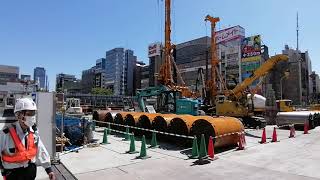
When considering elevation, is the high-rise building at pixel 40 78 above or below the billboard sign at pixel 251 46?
below

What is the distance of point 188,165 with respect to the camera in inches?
396

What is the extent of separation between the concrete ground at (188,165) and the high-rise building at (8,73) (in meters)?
107

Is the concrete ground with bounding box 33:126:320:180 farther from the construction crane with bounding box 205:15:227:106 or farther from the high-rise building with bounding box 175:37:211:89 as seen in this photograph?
the high-rise building with bounding box 175:37:211:89

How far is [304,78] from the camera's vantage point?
359 feet

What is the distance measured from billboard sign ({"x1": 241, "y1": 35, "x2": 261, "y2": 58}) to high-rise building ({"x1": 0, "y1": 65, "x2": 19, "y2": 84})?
3059 inches

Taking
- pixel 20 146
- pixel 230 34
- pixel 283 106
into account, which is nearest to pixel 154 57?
pixel 230 34

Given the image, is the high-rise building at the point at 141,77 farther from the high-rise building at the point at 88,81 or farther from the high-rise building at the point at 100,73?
the high-rise building at the point at 88,81

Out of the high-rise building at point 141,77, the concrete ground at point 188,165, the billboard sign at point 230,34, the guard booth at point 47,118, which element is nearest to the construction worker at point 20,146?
the concrete ground at point 188,165

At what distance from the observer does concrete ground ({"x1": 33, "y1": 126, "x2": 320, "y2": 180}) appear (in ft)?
28.7

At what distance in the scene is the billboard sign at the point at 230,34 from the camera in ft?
308

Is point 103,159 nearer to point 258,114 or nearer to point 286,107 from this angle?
point 258,114

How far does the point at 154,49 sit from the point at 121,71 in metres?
30.1

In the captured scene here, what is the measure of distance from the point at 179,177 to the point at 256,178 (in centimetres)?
214

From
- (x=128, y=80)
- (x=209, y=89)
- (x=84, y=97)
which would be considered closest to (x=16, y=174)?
(x=209, y=89)
